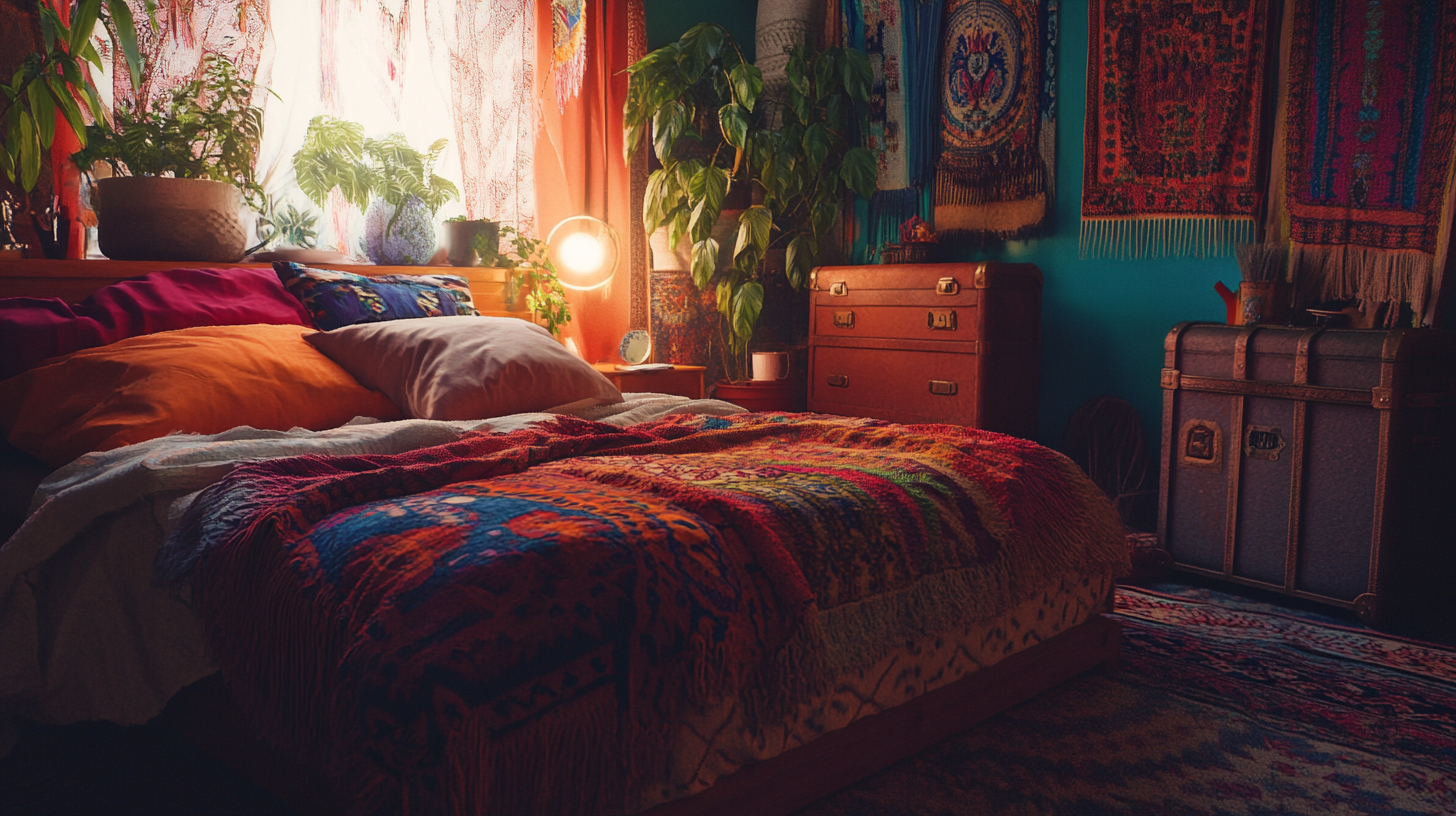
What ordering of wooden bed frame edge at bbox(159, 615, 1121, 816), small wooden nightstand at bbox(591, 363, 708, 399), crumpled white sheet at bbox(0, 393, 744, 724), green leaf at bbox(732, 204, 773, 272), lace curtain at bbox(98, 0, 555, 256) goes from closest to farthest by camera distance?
wooden bed frame edge at bbox(159, 615, 1121, 816)
crumpled white sheet at bbox(0, 393, 744, 724)
lace curtain at bbox(98, 0, 555, 256)
small wooden nightstand at bbox(591, 363, 708, 399)
green leaf at bbox(732, 204, 773, 272)

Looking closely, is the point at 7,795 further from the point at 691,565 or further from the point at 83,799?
the point at 691,565

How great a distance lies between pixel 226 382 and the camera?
5.82 ft

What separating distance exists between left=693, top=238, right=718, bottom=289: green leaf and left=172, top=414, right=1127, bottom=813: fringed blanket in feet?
7.73

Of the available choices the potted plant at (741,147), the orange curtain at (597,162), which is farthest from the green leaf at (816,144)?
the orange curtain at (597,162)

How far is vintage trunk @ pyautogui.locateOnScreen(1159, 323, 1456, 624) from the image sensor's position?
2.25 m

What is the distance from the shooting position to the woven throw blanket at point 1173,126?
9.69 ft

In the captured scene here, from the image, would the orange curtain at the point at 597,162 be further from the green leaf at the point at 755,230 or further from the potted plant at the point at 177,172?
the potted plant at the point at 177,172

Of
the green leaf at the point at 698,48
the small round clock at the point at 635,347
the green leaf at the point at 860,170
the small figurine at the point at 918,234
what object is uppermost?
the green leaf at the point at 698,48

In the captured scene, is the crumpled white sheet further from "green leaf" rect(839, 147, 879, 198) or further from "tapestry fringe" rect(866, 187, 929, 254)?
"tapestry fringe" rect(866, 187, 929, 254)

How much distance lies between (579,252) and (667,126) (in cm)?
66

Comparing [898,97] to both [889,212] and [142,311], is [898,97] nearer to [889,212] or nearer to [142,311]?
[889,212]

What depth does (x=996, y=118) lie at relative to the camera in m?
3.71

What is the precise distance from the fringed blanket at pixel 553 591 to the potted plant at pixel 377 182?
173 cm

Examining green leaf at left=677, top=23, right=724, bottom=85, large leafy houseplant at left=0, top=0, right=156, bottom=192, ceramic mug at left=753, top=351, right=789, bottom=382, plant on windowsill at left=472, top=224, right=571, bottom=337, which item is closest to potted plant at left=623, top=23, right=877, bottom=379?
green leaf at left=677, top=23, right=724, bottom=85
